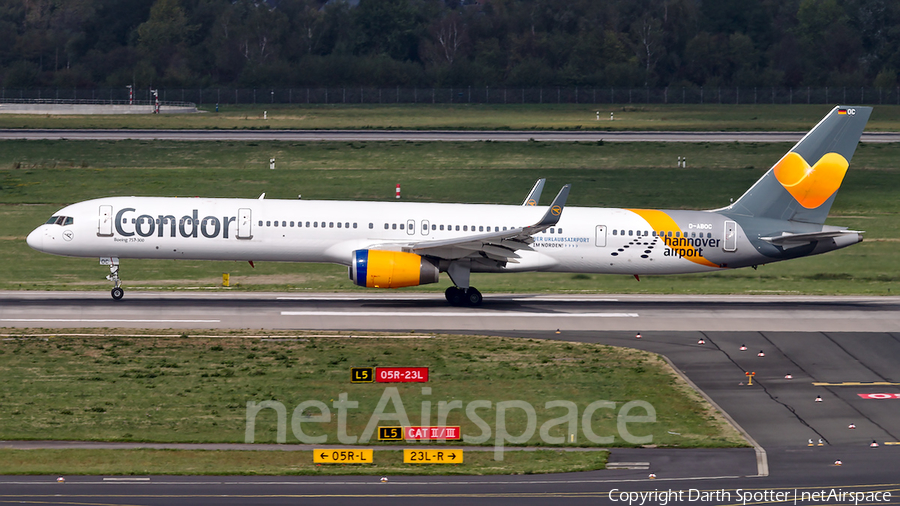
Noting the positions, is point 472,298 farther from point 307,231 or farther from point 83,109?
point 83,109

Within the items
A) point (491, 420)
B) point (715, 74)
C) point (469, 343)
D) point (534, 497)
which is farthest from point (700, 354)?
point (715, 74)

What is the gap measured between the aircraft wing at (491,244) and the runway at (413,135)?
47340mm

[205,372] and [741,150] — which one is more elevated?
[741,150]

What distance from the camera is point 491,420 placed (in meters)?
25.6

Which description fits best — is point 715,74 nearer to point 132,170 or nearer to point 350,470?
point 132,170

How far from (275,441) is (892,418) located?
1553cm

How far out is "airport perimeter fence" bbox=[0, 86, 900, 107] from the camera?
5098 inches

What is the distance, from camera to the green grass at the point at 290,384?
2467 centimetres

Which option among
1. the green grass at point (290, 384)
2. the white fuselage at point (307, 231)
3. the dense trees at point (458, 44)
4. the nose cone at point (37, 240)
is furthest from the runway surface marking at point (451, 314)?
the dense trees at point (458, 44)

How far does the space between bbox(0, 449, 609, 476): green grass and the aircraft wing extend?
17041 mm

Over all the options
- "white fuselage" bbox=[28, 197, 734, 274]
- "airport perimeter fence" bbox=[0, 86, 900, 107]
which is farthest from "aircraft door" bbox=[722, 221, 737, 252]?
"airport perimeter fence" bbox=[0, 86, 900, 107]

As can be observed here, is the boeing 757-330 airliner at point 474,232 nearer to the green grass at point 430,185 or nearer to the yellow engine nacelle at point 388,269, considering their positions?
the yellow engine nacelle at point 388,269

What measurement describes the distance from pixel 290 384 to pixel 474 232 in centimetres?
1546

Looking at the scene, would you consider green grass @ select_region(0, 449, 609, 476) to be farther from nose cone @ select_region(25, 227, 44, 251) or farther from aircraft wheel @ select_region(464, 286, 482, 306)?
nose cone @ select_region(25, 227, 44, 251)
